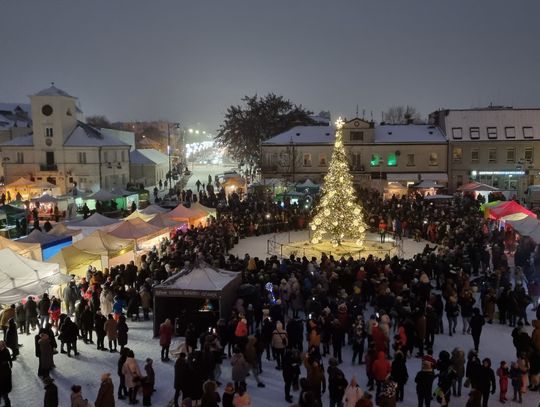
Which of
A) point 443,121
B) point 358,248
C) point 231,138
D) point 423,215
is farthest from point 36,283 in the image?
point 231,138

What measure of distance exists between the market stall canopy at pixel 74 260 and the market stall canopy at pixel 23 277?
4.37 ft

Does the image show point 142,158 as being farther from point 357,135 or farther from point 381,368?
point 381,368

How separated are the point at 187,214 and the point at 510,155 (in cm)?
2873

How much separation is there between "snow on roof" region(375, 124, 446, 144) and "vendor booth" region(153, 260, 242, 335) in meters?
31.6

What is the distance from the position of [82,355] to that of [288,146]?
32900 millimetres

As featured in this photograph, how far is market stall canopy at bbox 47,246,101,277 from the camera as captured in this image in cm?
1670

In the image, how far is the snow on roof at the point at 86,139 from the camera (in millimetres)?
44281

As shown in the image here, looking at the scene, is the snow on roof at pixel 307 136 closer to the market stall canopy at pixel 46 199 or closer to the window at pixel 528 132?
the window at pixel 528 132

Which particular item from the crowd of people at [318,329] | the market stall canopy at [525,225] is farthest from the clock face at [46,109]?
the market stall canopy at [525,225]

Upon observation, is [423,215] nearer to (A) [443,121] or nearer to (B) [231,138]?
(A) [443,121]

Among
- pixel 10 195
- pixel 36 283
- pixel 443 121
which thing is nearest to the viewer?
pixel 36 283

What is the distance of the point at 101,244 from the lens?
1838cm

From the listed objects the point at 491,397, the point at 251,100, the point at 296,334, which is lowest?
the point at 491,397

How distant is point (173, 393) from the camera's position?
10523mm
